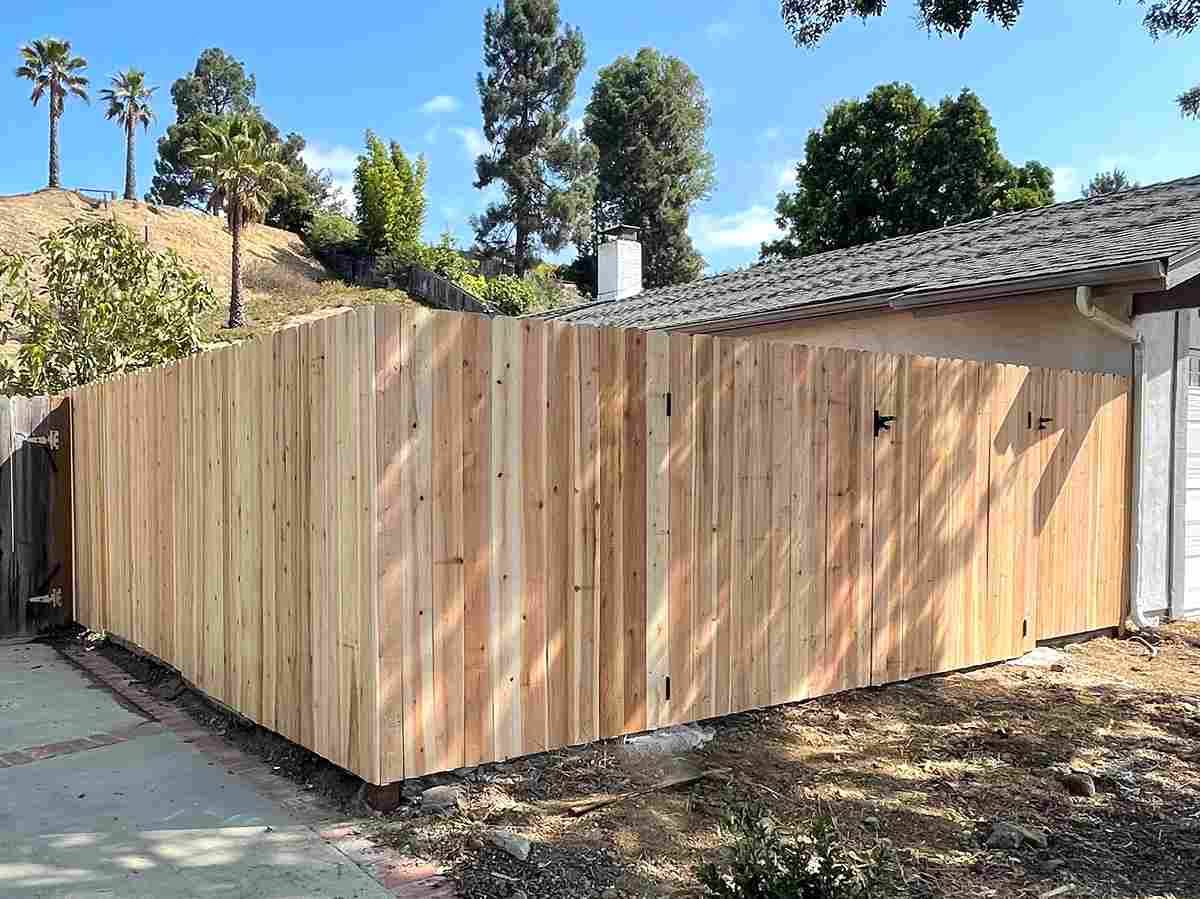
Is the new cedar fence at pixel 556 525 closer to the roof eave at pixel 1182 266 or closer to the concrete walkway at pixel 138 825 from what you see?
the concrete walkway at pixel 138 825

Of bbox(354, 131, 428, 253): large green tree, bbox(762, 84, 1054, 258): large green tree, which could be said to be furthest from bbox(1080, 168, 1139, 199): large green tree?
bbox(354, 131, 428, 253): large green tree

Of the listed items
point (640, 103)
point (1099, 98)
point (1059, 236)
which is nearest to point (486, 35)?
point (640, 103)

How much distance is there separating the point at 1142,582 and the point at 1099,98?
743 cm

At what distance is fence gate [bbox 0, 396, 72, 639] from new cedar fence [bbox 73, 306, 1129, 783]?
1293 millimetres

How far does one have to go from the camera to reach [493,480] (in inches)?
144

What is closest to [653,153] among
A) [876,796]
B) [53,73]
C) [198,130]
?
[198,130]

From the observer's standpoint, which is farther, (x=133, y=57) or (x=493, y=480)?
(x=133, y=57)

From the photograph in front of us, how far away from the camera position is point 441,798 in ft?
11.4

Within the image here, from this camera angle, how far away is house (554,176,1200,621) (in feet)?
22.2

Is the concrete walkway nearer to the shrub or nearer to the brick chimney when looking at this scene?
the brick chimney

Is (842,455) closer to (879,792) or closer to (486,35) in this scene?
(879,792)

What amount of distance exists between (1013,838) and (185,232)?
37.9m

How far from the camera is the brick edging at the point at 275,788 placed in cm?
296

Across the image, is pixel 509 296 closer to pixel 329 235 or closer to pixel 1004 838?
pixel 329 235
